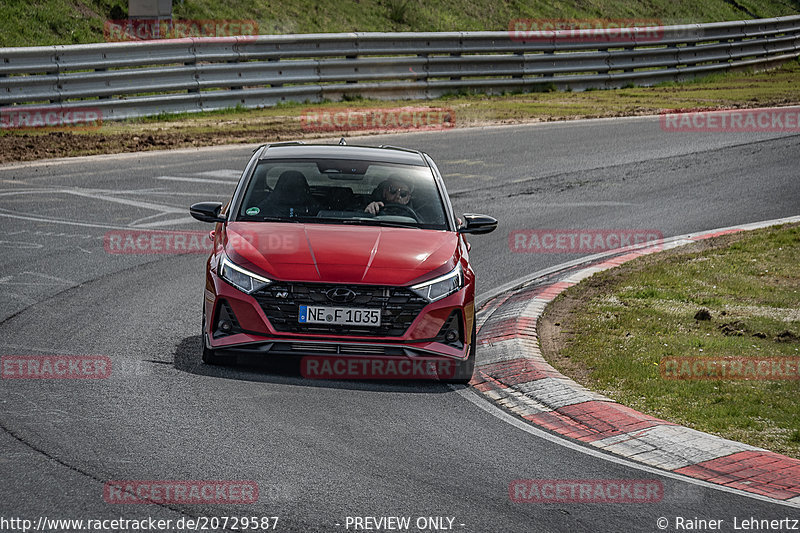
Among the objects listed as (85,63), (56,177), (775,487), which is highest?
(85,63)

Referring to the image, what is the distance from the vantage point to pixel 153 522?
495 centimetres

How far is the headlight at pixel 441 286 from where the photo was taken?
7.57 metres

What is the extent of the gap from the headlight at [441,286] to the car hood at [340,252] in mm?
47

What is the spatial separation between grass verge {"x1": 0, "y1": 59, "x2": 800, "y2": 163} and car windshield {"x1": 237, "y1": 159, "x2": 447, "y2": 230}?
9.70 m

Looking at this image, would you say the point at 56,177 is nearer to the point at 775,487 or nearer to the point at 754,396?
the point at 754,396

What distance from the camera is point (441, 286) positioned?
7.68m

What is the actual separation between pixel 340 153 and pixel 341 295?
7.37ft

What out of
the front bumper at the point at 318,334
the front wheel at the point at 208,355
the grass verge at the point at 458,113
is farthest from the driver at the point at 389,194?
the grass verge at the point at 458,113

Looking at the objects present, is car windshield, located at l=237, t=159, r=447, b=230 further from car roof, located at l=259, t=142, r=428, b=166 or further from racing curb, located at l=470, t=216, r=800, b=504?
racing curb, located at l=470, t=216, r=800, b=504

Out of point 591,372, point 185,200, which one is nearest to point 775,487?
point 591,372

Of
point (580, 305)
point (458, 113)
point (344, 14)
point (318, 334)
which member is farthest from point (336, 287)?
point (344, 14)

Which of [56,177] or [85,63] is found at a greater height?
[85,63]

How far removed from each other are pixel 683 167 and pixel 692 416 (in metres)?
12.1

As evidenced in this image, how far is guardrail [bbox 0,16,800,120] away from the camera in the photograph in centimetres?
2001
